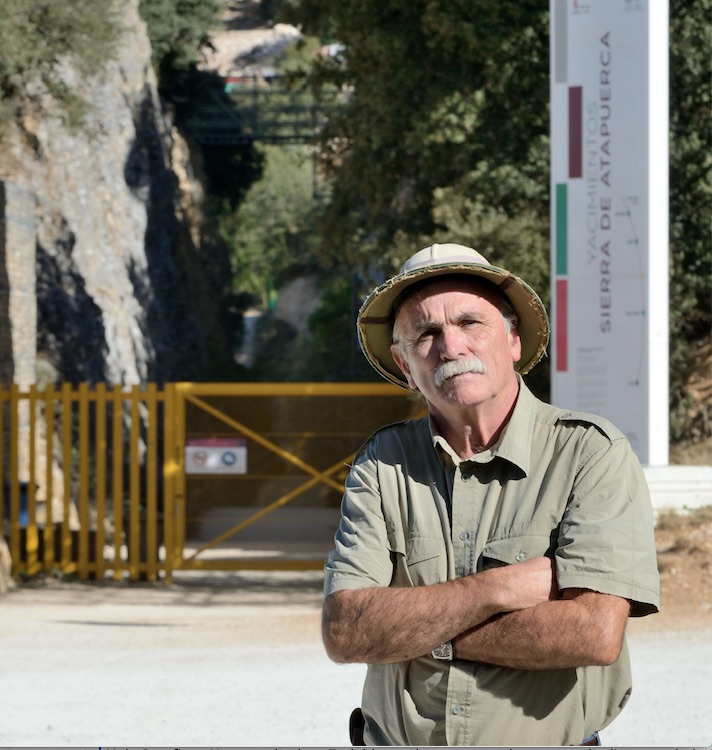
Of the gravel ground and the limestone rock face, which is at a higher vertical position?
the limestone rock face

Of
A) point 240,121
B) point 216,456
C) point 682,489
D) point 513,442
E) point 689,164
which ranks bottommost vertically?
point 682,489

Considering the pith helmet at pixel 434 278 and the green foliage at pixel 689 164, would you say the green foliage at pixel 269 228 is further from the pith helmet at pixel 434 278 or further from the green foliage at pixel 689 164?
Answer: the pith helmet at pixel 434 278

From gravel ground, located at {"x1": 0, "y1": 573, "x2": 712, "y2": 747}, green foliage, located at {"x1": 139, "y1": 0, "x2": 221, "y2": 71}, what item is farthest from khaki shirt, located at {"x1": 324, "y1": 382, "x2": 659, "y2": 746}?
green foliage, located at {"x1": 139, "y1": 0, "x2": 221, "y2": 71}

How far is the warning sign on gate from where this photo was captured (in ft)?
44.6

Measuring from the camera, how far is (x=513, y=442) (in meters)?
2.33

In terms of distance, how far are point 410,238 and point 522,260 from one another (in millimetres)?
1909

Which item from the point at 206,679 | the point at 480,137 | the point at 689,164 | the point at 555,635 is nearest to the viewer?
the point at 555,635

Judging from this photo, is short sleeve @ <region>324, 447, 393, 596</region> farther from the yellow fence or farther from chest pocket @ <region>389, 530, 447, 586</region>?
the yellow fence

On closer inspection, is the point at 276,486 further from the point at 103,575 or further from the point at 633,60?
the point at 633,60

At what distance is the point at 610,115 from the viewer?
1163 centimetres

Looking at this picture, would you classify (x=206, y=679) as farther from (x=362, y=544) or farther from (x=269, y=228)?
(x=269, y=228)

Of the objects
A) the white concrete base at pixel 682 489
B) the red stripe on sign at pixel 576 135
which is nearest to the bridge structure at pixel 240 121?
the red stripe on sign at pixel 576 135

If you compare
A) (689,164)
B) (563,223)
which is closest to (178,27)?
(689,164)

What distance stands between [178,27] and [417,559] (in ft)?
121
